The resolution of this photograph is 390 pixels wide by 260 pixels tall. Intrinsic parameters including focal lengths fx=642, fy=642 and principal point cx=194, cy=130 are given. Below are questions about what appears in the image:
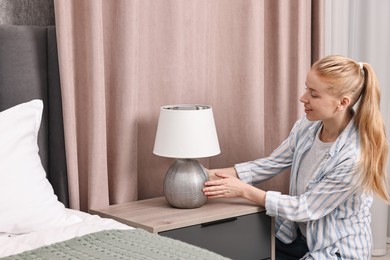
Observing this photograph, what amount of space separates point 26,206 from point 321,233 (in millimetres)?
1056

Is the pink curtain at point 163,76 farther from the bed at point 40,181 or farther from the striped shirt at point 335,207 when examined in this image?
the striped shirt at point 335,207

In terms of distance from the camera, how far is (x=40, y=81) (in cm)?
227

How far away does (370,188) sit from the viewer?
7.32ft

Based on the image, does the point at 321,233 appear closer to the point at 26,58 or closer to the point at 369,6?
the point at 26,58

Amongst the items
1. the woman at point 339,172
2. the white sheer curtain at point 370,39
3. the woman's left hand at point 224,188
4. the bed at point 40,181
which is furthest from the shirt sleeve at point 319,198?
the white sheer curtain at point 370,39

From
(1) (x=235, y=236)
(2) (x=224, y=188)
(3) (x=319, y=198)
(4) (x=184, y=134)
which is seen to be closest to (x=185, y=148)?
(4) (x=184, y=134)

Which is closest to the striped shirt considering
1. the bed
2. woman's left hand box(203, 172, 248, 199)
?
woman's left hand box(203, 172, 248, 199)

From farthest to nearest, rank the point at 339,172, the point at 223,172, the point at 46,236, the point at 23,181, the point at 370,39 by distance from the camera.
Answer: the point at 370,39
the point at 223,172
the point at 339,172
the point at 23,181
the point at 46,236

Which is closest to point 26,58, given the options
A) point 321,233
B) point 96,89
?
point 96,89

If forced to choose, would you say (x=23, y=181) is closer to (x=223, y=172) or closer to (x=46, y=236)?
(x=46, y=236)

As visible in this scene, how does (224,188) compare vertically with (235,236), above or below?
above

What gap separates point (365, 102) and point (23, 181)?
1204 mm

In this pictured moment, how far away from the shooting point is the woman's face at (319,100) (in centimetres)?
229

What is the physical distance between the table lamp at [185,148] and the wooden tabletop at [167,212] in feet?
0.18
